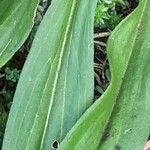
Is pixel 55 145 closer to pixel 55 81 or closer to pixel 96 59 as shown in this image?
pixel 55 81

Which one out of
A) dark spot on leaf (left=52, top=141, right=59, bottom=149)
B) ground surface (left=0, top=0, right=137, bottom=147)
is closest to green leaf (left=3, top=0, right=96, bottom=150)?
dark spot on leaf (left=52, top=141, right=59, bottom=149)

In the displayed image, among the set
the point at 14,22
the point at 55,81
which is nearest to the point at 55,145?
the point at 55,81

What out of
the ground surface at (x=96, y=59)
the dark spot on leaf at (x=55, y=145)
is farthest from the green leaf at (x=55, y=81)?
the ground surface at (x=96, y=59)

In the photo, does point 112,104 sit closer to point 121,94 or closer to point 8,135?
point 121,94

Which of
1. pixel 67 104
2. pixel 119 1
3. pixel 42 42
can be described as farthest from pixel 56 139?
pixel 119 1

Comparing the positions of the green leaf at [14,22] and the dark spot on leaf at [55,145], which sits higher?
the green leaf at [14,22]

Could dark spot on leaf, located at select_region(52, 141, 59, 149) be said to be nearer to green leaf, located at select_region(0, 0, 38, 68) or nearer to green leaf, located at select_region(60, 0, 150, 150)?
green leaf, located at select_region(60, 0, 150, 150)

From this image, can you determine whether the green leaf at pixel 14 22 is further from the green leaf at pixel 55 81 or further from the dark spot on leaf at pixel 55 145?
the dark spot on leaf at pixel 55 145
